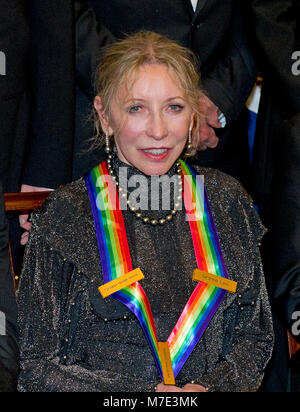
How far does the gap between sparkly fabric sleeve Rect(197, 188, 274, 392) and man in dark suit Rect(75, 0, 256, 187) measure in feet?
1.93

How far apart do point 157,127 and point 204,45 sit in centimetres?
77

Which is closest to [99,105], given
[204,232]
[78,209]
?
[78,209]

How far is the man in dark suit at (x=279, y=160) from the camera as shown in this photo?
2379 mm

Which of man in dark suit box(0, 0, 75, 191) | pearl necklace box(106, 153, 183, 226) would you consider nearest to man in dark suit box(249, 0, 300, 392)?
pearl necklace box(106, 153, 183, 226)

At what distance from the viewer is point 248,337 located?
7.31 ft

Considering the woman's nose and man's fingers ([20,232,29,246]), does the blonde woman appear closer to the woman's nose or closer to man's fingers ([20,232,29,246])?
the woman's nose

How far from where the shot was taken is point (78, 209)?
222 centimetres

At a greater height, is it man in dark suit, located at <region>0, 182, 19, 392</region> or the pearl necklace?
the pearl necklace

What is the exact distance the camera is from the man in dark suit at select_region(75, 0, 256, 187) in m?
2.72

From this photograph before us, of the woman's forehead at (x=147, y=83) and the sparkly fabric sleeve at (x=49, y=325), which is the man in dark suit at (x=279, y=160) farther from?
the sparkly fabric sleeve at (x=49, y=325)

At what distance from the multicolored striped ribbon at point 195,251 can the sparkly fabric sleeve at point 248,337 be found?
0.32 ft

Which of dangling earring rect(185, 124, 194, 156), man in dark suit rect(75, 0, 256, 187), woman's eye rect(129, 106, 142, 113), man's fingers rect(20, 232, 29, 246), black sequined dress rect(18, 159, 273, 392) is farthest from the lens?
man in dark suit rect(75, 0, 256, 187)
